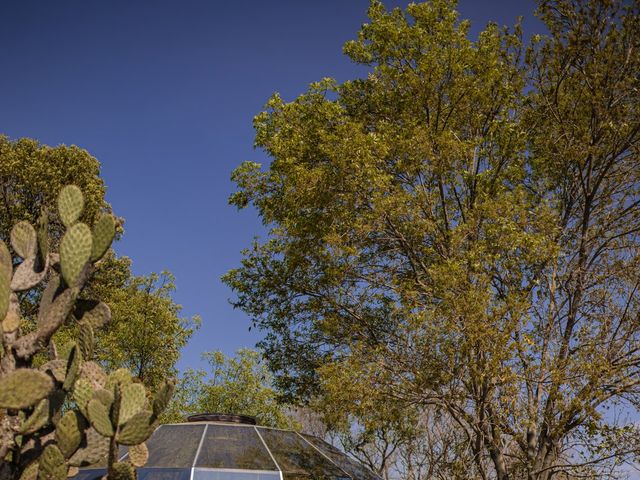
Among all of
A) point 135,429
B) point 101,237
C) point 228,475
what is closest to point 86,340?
point 101,237

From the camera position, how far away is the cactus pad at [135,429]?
5363mm

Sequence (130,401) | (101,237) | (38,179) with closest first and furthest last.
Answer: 1. (130,401)
2. (101,237)
3. (38,179)

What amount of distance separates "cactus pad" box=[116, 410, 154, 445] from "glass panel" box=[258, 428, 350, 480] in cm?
520

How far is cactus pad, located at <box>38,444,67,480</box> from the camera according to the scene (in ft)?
16.8

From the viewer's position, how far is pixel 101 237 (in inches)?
235

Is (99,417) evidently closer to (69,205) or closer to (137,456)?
(137,456)

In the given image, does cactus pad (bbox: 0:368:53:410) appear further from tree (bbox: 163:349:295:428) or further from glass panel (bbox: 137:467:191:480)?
tree (bbox: 163:349:295:428)

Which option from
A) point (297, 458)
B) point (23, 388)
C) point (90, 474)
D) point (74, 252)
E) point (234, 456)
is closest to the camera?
point (23, 388)

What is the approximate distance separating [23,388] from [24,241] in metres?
1.76

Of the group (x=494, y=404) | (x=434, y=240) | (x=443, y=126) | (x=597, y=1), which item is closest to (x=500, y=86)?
(x=443, y=126)

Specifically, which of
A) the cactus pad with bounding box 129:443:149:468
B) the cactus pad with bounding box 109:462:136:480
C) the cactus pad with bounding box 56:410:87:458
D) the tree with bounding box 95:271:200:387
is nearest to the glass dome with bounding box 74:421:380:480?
the cactus pad with bounding box 129:443:149:468

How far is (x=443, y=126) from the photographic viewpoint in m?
13.7

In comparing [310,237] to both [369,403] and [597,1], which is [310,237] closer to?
[369,403]

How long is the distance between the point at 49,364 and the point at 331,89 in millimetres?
10914
